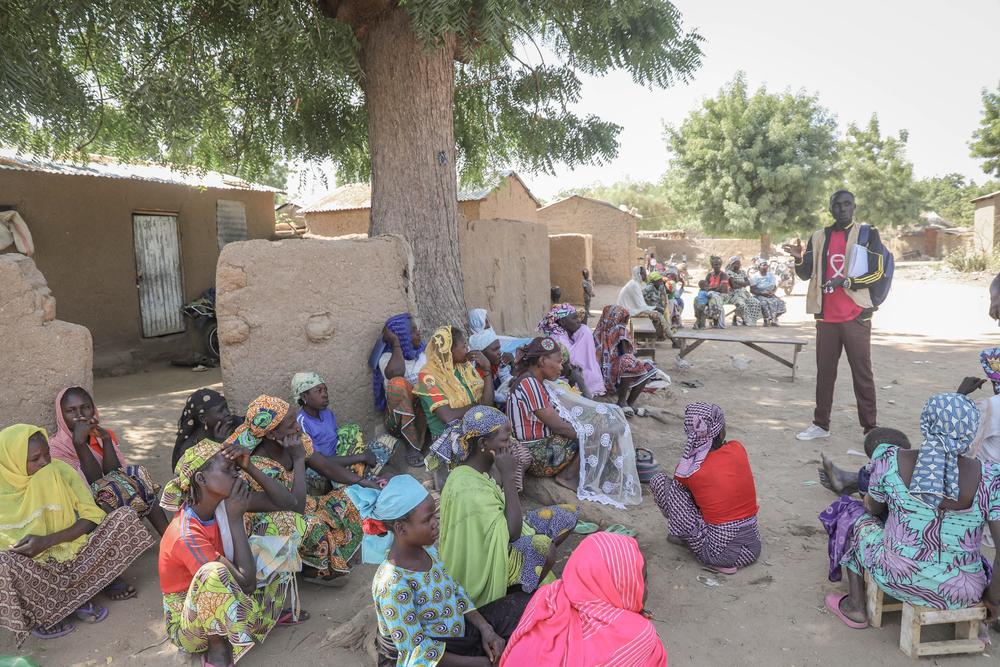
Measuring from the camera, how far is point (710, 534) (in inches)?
142

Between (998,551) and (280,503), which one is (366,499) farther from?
(998,551)

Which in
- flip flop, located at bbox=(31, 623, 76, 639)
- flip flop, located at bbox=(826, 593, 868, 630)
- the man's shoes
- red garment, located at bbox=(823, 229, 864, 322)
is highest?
red garment, located at bbox=(823, 229, 864, 322)

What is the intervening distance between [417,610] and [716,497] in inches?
70.0

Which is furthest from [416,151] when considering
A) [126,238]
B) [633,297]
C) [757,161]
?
[757,161]

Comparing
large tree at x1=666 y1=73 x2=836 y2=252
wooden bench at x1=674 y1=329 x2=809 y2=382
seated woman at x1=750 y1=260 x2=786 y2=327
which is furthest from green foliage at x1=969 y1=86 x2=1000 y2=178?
wooden bench at x1=674 y1=329 x2=809 y2=382

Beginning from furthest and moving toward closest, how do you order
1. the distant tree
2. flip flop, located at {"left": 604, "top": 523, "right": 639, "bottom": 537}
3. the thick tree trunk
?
the distant tree, the thick tree trunk, flip flop, located at {"left": 604, "top": 523, "right": 639, "bottom": 537}

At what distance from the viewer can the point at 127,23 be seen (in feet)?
16.4


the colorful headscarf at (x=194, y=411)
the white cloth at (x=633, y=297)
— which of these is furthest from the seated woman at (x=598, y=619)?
A: the white cloth at (x=633, y=297)

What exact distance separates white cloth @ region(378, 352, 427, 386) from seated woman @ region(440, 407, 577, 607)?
150cm

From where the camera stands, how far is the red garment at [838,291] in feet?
17.3

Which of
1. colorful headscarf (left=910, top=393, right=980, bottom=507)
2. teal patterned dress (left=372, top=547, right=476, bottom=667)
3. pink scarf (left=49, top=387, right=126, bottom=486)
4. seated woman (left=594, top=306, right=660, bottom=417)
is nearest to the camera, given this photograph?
teal patterned dress (left=372, top=547, right=476, bottom=667)

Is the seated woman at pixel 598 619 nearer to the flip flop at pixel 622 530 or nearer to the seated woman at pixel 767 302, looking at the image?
the flip flop at pixel 622 530

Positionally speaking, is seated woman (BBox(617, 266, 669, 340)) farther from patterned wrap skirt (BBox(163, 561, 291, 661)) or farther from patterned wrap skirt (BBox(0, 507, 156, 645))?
patterned wrap skirt (BBox(163, 561, 291, 661))

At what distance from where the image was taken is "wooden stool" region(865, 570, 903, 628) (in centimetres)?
299
